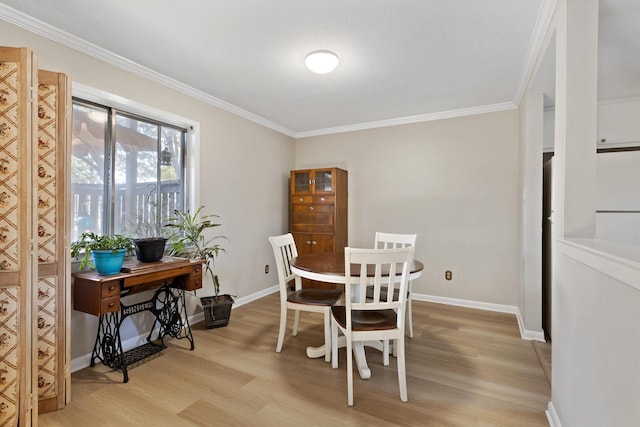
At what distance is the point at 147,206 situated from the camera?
2863mm

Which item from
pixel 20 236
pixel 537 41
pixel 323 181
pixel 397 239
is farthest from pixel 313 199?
pixel 20 236

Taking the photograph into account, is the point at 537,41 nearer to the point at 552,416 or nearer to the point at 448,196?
the point at 448,196

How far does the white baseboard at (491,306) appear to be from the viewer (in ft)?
9.14

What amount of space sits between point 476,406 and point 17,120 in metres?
3.03

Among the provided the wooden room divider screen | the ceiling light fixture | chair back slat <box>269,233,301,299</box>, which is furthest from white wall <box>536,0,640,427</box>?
the wooden room divider screen

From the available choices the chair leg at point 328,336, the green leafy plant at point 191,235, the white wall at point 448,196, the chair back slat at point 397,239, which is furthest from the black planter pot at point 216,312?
the white wall at point 448,196

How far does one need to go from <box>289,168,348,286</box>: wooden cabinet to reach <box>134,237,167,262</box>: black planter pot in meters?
2.13

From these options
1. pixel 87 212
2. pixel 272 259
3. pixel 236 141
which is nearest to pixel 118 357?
pixel 87 212

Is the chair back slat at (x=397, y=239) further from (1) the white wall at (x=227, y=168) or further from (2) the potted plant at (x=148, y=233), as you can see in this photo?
(2) the potted plant at (x=148, y=233)

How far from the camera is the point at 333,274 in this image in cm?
209

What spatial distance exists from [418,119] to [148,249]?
11.2 feet

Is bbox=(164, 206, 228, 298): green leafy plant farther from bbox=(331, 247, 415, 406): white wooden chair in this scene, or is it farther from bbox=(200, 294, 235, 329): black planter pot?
bbox=(331, 247, 415, 406): white wooden chair

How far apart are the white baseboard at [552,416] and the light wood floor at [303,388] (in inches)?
1.7

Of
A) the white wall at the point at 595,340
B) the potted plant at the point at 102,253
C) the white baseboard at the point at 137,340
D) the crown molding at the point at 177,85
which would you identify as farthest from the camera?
the white baseboard at the point at 137,340
